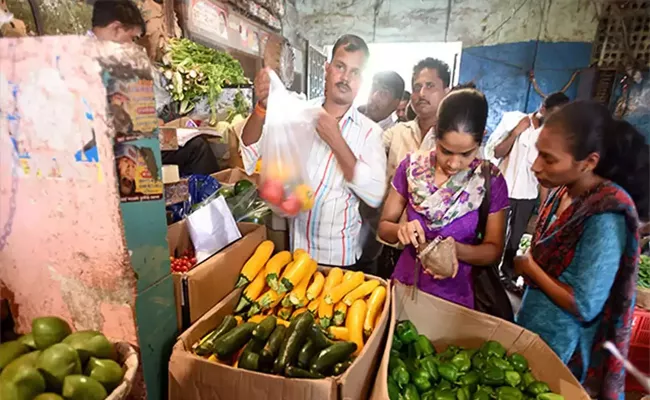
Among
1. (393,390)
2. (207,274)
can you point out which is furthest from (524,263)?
(207,274)

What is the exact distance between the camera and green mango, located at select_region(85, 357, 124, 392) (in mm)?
696

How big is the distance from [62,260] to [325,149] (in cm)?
85

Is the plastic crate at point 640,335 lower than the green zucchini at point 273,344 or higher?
lower

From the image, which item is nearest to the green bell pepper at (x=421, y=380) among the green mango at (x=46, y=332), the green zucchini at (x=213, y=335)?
the green zucchini at (x=213, y=335)

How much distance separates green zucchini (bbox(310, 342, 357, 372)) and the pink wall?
46 cm

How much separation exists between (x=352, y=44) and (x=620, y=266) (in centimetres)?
94

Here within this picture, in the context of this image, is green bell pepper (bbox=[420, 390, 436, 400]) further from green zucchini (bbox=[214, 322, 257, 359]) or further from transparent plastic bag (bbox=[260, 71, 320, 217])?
transparent plastic bag (bbox=[260, 71, 320, 217])

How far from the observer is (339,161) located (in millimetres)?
1272

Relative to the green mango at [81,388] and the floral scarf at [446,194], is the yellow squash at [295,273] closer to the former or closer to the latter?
the floral scarf at [446,194]

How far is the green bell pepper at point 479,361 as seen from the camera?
1071 mm

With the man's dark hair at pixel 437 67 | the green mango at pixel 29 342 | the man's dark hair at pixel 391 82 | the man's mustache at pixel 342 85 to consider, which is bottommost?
the green mango at pixel 29 342

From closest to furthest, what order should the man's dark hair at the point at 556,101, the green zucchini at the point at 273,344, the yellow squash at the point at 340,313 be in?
the man's dark hair at the point at 556,101
the green zucchini at the point at 273,344
the yellow squash at the point at 340,313

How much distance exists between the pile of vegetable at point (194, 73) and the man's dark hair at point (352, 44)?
5.10ft

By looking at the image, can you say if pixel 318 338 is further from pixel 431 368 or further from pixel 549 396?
pixel 549 396
